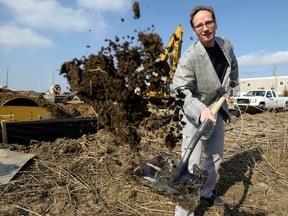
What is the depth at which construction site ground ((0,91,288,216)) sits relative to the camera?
2500 mm

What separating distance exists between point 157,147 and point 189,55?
2.62m

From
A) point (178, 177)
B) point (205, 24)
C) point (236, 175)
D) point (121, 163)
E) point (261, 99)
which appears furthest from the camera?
point (261, 99)

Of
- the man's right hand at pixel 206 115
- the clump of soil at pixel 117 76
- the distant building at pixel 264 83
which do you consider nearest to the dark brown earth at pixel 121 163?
the clump of soil at pixel 117 76

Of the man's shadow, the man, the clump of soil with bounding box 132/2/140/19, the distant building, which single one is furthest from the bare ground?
the distant building

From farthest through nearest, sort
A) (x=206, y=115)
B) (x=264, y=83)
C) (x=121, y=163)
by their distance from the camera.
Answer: (x=264, y=83), (x=121, y=163), (x=206, y=115)

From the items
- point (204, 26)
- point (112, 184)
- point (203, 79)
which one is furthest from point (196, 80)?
point (112, 184)

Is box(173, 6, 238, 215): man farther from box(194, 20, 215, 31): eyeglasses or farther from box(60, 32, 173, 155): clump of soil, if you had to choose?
box(60, 32, 173, 155): clump of soil

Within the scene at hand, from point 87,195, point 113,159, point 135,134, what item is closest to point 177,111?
point 135,134

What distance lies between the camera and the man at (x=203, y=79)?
204cm

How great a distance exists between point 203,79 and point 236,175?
1.76m

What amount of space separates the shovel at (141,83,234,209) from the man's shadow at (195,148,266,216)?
784 mm

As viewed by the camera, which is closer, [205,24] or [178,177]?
[178,177]

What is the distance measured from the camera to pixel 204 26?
2105 millimetres

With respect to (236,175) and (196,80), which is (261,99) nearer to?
(236,175)
